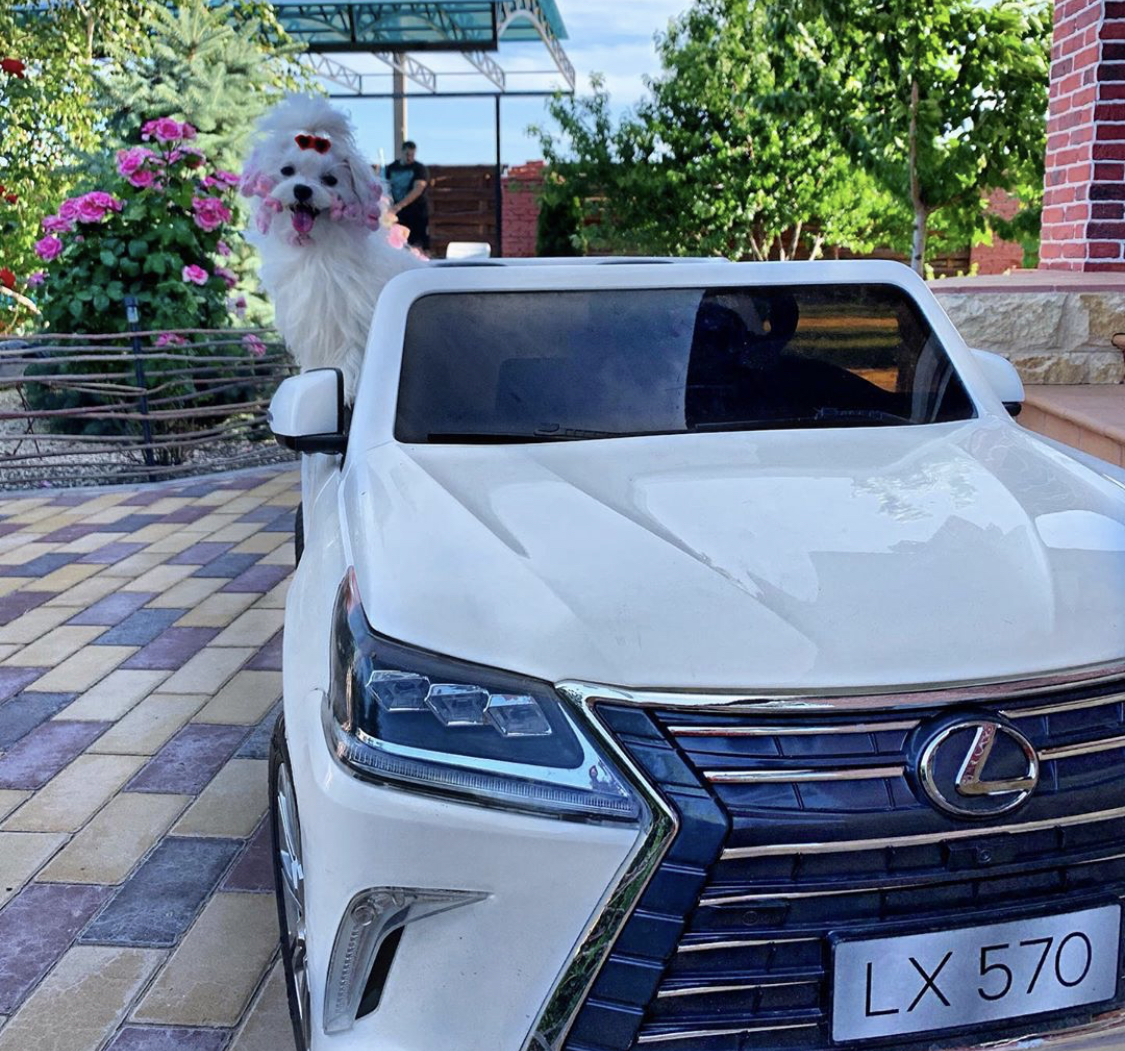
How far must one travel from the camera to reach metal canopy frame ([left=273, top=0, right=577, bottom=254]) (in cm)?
1692

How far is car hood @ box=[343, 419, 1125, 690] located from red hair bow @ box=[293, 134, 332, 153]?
3761 mm

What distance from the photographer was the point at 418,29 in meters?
18.5

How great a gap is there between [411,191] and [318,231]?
737 centimetres

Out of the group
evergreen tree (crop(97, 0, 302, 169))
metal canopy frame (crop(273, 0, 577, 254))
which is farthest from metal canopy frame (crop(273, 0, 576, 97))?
evergreen tree (crop(97, 0, 302, 169))

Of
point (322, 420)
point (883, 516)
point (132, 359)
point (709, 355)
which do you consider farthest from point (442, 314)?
point (132, 359)

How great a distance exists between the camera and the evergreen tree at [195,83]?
34.6 ft

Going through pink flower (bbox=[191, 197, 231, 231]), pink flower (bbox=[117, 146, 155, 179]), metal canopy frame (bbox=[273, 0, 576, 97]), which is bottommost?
pink flower (bbox=[191, 197, 231, 231])

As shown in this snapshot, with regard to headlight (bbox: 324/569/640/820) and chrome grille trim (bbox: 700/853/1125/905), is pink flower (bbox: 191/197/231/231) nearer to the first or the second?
headlight (bbox: 324/569/640/820)

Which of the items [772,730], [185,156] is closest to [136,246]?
[185,156]

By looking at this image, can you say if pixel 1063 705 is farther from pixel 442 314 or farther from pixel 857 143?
pixel 857 143

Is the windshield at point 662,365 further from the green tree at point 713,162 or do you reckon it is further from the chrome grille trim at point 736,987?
the green tree at point 713,162

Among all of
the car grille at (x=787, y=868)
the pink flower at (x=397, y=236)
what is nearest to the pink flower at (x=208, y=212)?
the pink flower at (x=397, y=236)

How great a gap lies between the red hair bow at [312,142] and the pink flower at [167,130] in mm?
3788

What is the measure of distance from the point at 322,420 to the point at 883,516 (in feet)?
4.71
